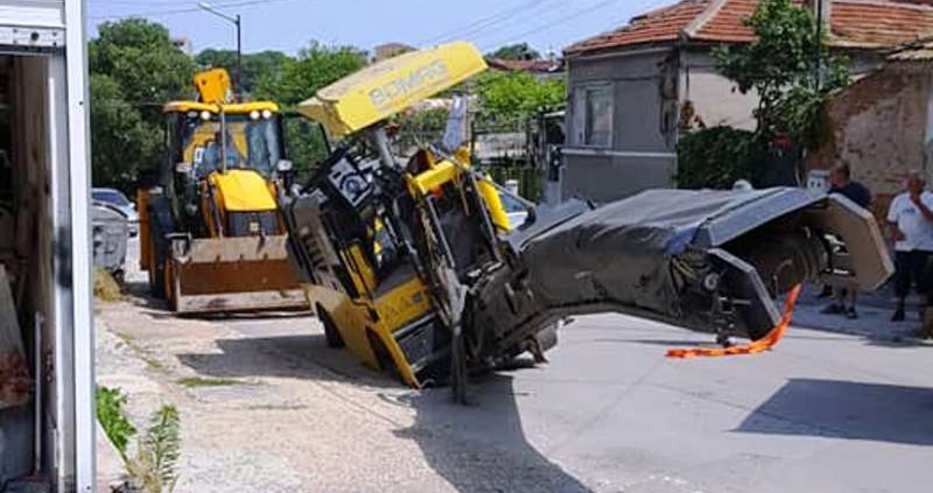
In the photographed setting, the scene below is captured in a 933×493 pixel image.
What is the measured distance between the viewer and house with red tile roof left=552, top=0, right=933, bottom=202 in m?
24.3

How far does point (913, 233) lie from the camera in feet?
44.9

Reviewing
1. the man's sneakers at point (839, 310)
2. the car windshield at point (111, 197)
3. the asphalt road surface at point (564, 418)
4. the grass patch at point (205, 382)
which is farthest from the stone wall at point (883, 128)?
the car windshield at point (111, 197)

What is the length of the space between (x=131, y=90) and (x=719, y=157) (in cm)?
2911

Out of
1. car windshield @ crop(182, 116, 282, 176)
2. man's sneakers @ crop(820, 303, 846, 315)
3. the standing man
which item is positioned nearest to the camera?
the standing man

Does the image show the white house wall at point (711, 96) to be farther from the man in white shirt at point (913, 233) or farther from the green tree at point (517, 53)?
the green tree at point (517, 53)

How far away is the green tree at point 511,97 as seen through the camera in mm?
41469

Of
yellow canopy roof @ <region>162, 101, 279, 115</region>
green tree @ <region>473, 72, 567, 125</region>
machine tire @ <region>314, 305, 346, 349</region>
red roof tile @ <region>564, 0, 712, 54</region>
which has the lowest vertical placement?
machine tire @ <region>314, 305, 346, 349</region>

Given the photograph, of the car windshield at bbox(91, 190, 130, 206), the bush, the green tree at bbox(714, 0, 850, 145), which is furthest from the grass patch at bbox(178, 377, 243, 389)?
the car windshield at bbox(91, 190, 130, 206)

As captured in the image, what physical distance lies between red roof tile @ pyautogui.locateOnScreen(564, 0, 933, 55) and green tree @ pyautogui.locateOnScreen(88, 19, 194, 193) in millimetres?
21116

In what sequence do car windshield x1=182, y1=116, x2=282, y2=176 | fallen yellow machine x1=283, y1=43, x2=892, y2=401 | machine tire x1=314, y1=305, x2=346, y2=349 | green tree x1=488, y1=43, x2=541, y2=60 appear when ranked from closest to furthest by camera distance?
fallen yellow machine x1=283, y1=43, x2=892, y2=401 → machine tire x1=314, y1=305, x2=346, y2=349 → car windshield x1=182, y1=116, x2=282, y2=176 → green tree x1=488, y1=43, x2=541, y2=60

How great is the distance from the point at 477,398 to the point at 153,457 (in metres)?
3.78

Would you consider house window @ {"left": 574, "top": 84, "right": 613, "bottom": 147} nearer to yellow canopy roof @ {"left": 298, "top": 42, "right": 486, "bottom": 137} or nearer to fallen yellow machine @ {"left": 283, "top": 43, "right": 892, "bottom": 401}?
fallen yellow machine @ {"left": 283, "top": 43, "right": 892, "bottom": 401}

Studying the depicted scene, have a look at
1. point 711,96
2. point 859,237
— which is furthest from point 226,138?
point 859,237

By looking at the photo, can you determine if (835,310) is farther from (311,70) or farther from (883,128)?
(311,70)
